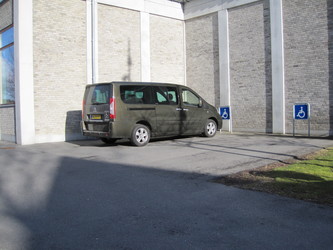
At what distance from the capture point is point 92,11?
47.6 feet

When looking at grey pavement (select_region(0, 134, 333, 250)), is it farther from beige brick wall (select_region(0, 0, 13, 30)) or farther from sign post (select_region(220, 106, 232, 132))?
beige brick wall (select_region(0, 0, 13, 30))

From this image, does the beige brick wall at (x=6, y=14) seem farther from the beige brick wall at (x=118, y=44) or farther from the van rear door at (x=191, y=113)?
the van rear door at (x=191, y=113)

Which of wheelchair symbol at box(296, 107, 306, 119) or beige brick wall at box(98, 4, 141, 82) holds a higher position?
beige brick wall at box(98, 4, 141, 82)

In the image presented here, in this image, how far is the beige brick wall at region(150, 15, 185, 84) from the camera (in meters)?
16.8

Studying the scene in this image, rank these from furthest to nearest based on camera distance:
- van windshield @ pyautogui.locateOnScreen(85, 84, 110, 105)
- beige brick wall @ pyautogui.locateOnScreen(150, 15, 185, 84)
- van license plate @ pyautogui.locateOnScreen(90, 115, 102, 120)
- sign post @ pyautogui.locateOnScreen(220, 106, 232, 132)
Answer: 1. beige brick wall @ pyautogui.locateOnScreen(150, 15, 185, 84)
2. sign post @ pyautogui.locateOnScreen(220, 106, 232, 132)
3. van license plate @ pyautogui.locateOnScreen(90, 115, 102, 120)
4. van windshield @ pyautogui.locateOnScreen(85, 84, 110, 105)

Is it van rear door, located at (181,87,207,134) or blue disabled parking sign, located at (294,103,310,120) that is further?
blue disabled parking sign, located at (294,103,310,120)

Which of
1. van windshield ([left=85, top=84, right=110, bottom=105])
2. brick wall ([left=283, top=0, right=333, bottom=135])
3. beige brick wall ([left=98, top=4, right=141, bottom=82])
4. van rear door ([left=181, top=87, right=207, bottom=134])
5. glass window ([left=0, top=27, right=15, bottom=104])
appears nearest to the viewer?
van windshield ([left=85, top=84, right=110, bottom=105])

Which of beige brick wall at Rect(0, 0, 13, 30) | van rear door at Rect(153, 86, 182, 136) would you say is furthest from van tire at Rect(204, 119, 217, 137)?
beige brick wall at Rect(0, 0, 13, 30)

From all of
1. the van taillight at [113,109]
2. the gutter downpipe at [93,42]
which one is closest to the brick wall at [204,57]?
the gutter downpipe at [93,42]

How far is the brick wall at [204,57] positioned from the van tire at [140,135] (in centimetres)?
646

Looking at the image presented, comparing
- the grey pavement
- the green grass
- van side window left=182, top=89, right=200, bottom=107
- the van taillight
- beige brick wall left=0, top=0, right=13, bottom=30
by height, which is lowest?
the grey pavement

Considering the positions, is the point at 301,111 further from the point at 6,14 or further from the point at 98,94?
the point at 6,14

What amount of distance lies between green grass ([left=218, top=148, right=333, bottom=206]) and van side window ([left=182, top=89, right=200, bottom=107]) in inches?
224

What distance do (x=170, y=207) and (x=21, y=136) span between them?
983cm
